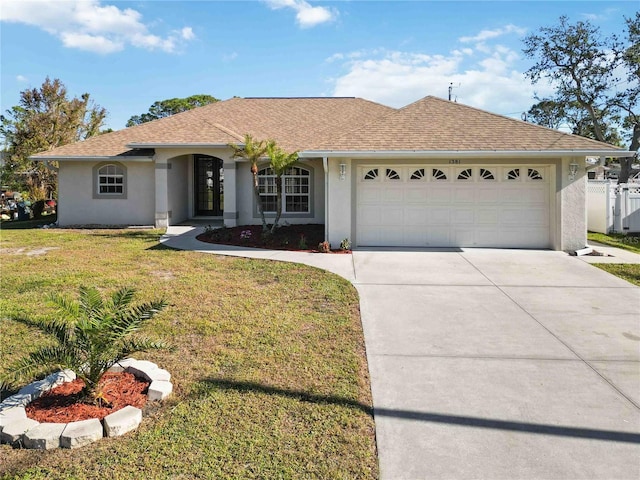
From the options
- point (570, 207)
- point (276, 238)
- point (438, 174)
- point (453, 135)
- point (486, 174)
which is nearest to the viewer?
point (570, 207)

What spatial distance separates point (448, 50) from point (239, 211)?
10.6 m

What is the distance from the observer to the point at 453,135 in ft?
39.3

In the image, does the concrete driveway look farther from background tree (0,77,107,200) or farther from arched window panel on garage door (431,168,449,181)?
background tree (0,77,107,200)

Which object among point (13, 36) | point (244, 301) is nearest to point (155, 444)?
point (244, 301)

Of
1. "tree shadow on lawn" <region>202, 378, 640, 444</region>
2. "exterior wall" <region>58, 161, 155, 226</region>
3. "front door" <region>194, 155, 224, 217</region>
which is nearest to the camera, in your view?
"tree shadow on lawn" <region>202, 378, 640, 444</region>

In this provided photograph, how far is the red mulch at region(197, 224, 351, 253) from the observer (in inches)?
485

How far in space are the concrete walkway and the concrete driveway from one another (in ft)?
0.04

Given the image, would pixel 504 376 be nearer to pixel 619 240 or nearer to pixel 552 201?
pixel 552 201

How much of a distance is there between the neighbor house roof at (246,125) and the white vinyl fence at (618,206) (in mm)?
8856

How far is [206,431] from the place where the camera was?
11.1 ft

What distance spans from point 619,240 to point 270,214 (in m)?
11.7

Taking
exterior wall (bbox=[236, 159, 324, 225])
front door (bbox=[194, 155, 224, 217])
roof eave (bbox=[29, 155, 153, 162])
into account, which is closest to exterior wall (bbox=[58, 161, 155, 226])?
roof eave (bbox=[29, 155, 153, 162])

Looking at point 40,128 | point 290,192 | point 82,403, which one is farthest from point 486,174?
point 40,128

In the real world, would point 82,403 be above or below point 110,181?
below
